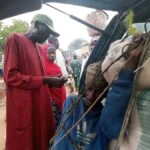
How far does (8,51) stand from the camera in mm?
3090

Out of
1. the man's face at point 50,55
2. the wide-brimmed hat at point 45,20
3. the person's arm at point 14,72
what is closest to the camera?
the person's arm at point 14,72

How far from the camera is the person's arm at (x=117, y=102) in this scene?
65.6 inches

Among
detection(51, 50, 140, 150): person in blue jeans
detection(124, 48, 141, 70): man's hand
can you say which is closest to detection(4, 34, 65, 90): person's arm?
detection(51, 50, 140, 150): person in blue jeans

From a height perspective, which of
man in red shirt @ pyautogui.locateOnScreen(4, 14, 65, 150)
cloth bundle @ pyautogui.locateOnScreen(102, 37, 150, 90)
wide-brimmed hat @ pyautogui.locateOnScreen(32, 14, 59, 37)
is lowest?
man in red shirt @ pyautogui.locateOnScreen(4, 14, 65, 150)

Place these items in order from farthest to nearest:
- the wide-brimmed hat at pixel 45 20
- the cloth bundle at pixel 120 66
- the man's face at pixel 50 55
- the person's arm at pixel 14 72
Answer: the man's face at pixel 50 55 → the wide-brimmed hat at pixel 45 20 → the person's arm at pixel 14 72 → the cloth bundle at pixel 120 66

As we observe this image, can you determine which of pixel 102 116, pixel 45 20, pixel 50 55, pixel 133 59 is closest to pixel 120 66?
pixel 133 59

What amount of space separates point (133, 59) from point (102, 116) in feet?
1.11

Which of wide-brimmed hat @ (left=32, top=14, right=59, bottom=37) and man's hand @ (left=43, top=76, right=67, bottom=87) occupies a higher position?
wide-brimmed hat @ (left=32, top=14, right=59, bottom=37)

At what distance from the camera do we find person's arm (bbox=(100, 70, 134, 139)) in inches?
65.6

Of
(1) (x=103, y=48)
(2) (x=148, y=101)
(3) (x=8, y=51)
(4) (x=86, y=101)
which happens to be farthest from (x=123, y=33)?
(3) (x=8, y=51)

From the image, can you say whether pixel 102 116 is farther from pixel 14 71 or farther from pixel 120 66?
pixel 14 71

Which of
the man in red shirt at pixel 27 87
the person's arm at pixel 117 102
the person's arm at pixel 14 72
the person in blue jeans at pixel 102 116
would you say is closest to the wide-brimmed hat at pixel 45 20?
the man in red shirt at pixel 27 87

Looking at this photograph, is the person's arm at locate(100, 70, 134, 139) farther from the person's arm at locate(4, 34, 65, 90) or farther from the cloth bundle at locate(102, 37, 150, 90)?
the person's arm at locate(4, 34, 65, 90)

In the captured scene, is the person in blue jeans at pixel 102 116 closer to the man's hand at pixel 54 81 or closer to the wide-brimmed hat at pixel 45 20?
the man's hand at pixel 54 81
